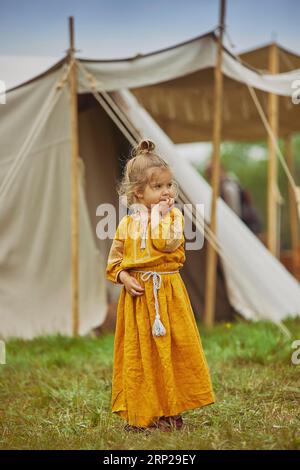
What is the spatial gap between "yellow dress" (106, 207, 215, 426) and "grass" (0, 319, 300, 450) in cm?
11

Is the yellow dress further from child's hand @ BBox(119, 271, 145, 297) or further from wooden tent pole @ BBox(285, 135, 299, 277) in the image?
wooden tent pole @ BBox(285, 135, 299, 277)

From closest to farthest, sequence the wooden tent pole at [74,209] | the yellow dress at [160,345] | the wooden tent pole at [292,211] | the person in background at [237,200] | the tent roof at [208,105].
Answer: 1. the yellow dress at [160,345]
2. the wooden tent pole at [74,209]
3. the tent roof at [208,105]
4. the person in background at [237,200]
5. the wooden tent pole at [292,211]

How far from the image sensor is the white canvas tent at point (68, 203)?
4.78 metres

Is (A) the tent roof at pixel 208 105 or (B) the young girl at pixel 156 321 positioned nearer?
(B) the young girl at pixel 156 321

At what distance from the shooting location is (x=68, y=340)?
4582mm

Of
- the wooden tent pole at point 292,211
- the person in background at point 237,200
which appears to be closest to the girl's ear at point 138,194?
the person in background at point 237,200

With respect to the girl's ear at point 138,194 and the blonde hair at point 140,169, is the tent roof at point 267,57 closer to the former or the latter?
the blonde hair at point 140,169

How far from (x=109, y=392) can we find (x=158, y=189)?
3.95ft

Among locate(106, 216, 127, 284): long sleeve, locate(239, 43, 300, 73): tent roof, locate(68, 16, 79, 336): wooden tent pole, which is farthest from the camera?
locate(239, 43, 300, 73): tent roof

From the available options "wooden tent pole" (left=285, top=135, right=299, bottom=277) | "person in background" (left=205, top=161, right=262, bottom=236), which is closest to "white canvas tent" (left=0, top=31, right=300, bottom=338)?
"person in background" (left=205, top=161, right=262, bottom=236)

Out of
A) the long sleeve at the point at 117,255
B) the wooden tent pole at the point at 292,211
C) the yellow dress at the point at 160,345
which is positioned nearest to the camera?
the yellow dress at the point at 160,345

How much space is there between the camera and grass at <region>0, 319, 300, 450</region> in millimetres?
2439

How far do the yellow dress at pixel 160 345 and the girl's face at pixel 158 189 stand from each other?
70 millimetres
